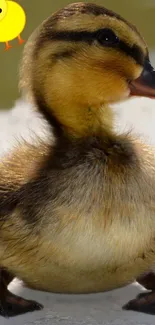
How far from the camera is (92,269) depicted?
1281 millimetres

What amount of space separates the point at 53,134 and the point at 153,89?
7.2 inches

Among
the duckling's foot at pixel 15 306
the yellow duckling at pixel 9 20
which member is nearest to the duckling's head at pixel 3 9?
the yellow duckling at pixel 9 20

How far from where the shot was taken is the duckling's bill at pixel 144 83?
1324 millimetres

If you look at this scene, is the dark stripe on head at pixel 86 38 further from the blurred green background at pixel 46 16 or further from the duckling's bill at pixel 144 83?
the blurred green background at pixel 46 16

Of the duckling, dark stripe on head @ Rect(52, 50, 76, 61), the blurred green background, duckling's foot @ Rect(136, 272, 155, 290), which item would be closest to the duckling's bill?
the duckling

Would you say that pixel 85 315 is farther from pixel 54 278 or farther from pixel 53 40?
pixel 53 40

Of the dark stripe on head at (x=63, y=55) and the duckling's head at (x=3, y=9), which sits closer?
the dark stripe on head at (x=63, y=55)

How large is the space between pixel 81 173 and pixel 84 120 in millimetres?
94

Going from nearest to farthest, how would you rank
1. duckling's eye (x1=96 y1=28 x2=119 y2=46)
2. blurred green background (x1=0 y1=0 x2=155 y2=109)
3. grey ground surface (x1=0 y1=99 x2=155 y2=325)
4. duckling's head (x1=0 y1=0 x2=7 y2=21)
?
1. duckling's eye (x1=96 y1=28 x2=119 y2=46)
2. grey ground surface (x1=0 y1=99 x2=155 y2=325)
3. duckling's head (x1=0 y1=0 x2=7 y2=21)
4. blurred green background (x1=0 y1=0 x2=155 y2=109)

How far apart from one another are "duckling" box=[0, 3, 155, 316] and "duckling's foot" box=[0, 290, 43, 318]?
79 mm

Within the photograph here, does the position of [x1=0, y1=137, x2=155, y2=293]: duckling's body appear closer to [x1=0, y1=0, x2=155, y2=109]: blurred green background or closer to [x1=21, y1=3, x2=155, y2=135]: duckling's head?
[x1=21, y1=3, x2=155, y2=135]: duckling's head

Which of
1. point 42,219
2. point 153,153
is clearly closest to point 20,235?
point 42,219

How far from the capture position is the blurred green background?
2.62 meters

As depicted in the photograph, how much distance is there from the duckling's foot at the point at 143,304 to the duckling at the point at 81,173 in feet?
0.28
